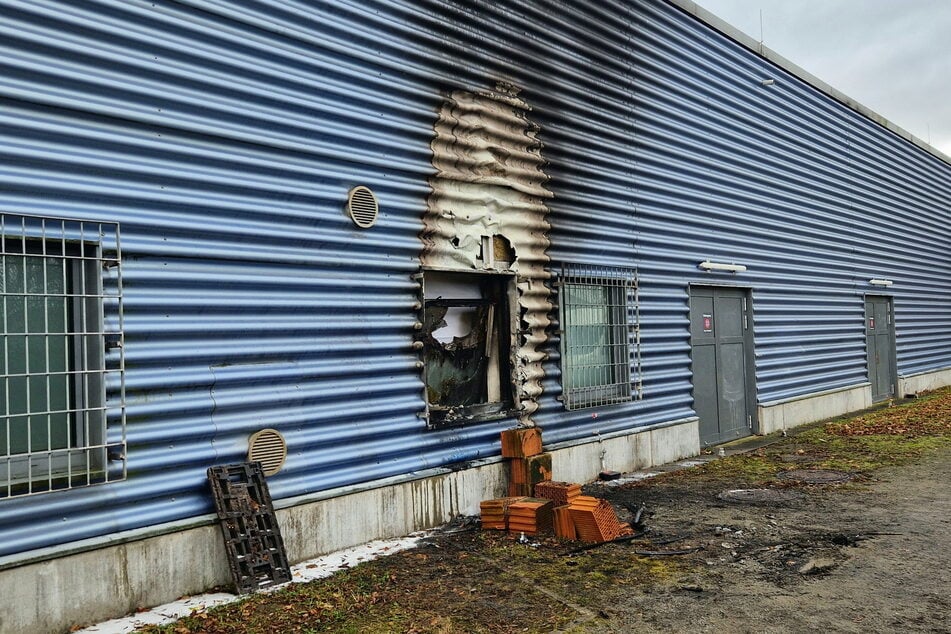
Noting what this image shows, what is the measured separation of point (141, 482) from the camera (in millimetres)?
4613

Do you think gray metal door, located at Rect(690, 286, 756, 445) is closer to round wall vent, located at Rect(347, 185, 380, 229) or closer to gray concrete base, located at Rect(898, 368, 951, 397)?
round wall vent, located at Rect(347, 185, 380, 229)

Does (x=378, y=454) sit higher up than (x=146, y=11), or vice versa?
(x=146, y=11)

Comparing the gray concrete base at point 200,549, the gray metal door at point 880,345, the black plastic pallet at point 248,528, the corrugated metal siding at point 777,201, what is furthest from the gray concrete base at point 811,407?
the black plastic pallet at point 248,528

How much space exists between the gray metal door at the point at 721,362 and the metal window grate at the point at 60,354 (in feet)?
25.7

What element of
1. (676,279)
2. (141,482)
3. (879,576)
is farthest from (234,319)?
(676,279)

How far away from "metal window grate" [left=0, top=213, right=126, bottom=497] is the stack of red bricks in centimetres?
317

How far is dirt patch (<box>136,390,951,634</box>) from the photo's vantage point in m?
4.29

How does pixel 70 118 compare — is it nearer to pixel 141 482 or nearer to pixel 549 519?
pixel 141 482

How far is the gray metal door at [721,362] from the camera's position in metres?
10.4

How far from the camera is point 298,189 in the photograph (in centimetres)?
557

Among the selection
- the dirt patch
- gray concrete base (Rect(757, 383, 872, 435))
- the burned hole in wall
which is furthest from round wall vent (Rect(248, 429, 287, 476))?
gray concrete base (Rect(757, 383, 872, 435))

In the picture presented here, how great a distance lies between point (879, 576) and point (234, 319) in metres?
Result: 4.96

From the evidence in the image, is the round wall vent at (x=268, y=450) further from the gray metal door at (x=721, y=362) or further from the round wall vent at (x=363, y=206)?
the gray metal door at (x=721, y=362)

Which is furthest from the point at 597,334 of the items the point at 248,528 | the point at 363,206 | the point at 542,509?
the point at 248,528
